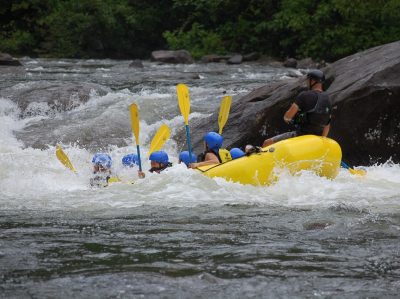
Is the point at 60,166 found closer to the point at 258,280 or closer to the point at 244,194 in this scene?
the point at 244,194

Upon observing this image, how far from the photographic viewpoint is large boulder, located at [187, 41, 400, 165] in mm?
8672

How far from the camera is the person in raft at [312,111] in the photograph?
7.45m

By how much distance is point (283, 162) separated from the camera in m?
7.12

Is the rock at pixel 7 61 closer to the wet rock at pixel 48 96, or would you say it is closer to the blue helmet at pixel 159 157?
the wet rock at pixel 48 96

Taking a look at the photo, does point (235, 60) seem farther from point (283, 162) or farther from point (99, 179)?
point (283, 162)

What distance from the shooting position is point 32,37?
97.0 feet

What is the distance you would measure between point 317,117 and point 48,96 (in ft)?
19.5

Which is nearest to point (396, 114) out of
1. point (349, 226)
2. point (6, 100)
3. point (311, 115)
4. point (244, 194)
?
point (311, 115)

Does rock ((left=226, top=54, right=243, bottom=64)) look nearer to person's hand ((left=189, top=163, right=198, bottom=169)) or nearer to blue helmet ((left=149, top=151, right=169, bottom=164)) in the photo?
blue helmet ((left=149, top=151, right=169, bottom=164))

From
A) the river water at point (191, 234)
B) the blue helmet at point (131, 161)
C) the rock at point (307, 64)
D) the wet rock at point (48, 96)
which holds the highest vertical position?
the rock at point (307, 64)

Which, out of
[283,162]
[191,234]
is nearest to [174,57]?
[283,162]

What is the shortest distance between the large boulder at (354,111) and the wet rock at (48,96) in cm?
324

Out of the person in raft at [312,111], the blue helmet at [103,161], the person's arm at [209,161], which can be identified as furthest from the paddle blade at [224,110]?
the blue helmet at [103,161]

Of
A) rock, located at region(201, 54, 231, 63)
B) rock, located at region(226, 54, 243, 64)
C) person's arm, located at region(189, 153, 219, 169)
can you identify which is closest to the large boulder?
person's arm, located at region(189, 153, 219, 169)
